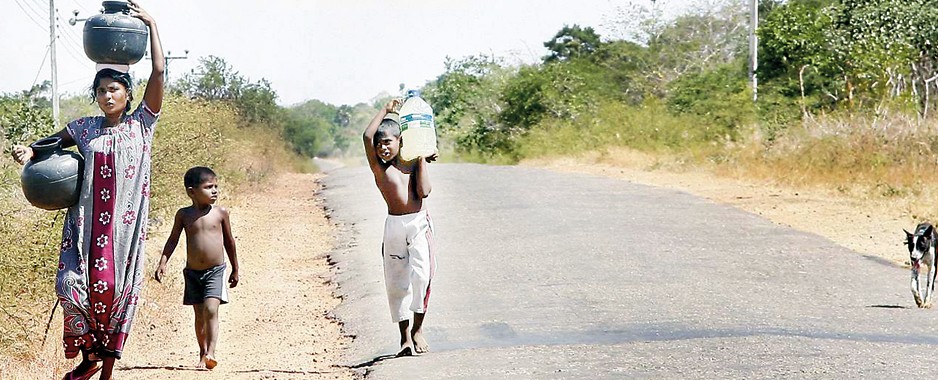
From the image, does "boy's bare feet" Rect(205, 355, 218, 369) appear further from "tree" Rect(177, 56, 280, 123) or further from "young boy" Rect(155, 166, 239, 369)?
"tree" Rect(177, 56, 280, 123)

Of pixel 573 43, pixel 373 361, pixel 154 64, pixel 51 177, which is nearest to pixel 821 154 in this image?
pixel 373 361

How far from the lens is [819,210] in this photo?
61.5 feet

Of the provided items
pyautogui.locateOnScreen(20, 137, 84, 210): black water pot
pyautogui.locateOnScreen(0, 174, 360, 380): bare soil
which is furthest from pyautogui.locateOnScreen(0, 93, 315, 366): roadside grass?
pyautogui.locateOnScreen(20, 137, 84, 210): black water pot

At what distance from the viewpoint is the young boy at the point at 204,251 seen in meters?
7.68

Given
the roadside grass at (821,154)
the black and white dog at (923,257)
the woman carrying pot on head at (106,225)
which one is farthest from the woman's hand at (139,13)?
the roadside grass at (821,154)

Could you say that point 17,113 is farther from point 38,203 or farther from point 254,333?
point 38,203

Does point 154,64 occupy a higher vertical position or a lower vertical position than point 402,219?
higher

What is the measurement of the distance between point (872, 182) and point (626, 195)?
4524 millimetres

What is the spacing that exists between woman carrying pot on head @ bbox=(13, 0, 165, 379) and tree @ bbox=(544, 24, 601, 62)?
45754 millimetres

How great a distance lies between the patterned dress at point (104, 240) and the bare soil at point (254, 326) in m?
1.18

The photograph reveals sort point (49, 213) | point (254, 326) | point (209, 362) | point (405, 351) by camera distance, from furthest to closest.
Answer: point (254, 326)
point (49, 213)
point (405, 351)
point (209, 362)

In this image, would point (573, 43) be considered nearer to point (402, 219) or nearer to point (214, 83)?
point (214, 83)

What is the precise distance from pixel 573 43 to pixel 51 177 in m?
47.8

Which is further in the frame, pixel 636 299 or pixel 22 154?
pixel 636 299
